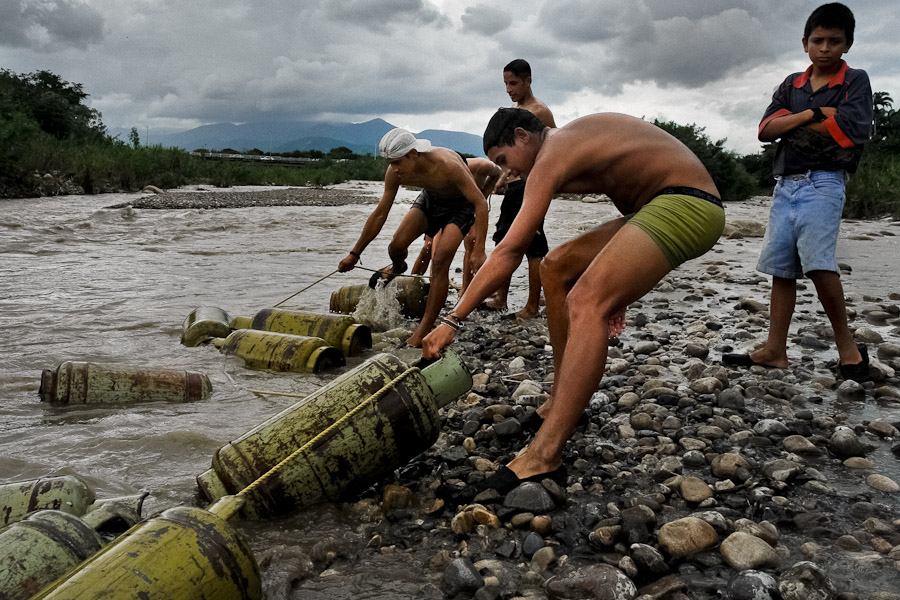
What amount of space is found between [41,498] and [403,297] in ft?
15.2

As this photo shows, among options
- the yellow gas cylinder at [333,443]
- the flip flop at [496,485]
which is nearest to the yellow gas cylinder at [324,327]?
the yellow gas cylinder at [333,443]

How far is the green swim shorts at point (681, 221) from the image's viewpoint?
295 centimetres

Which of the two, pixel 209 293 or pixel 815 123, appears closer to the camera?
pixel 815 123

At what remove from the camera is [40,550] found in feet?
6.33

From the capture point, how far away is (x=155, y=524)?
6.27 feet

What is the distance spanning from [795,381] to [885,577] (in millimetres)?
2253

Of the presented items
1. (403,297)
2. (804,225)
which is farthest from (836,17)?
(403,297)

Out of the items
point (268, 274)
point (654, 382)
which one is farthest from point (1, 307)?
point (654, 382)

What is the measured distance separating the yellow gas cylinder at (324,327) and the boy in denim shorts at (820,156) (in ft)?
10.2

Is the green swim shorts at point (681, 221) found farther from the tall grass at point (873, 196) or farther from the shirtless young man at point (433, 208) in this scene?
the tall grass at point (873, 196)

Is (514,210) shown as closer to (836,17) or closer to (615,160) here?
(836,17)

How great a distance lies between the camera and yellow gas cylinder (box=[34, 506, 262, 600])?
172 cm

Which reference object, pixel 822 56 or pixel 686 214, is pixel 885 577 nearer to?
pixel 686 214

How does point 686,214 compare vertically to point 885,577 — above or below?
above
